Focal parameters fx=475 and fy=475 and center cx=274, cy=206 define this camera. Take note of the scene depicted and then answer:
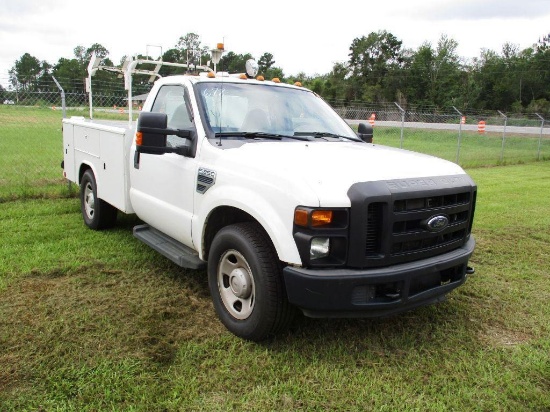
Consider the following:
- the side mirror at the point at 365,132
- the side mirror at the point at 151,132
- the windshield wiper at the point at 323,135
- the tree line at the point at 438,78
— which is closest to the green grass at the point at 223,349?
the side mirror at the point at 151,132

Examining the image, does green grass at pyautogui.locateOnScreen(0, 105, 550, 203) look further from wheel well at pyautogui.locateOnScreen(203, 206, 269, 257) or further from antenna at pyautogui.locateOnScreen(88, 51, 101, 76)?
wheel well at pyautogui.locateOnScreen(203, 206, 269, 257)

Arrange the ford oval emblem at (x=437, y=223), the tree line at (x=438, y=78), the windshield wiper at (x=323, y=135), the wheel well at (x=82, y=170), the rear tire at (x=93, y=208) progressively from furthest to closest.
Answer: the tree line at (x=438, y=78) → the wheel well at (x=82, y=170) → the rear tire at (x=93, y=208) → the windshield wiper at (x=323, y=135) → the ford oval emblem at (x=437, y=223)

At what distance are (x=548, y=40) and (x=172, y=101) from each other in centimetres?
8023

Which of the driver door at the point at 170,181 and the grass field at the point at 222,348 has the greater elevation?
the driver door at the point at 170,181

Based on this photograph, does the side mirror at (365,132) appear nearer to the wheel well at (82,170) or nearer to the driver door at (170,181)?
the driver door at (170,181)

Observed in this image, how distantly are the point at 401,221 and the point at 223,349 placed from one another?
5.07 ft

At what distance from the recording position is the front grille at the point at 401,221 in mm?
2947

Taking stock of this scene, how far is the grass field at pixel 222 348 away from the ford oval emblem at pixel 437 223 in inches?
36.6

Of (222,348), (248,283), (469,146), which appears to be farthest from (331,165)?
(469,146)

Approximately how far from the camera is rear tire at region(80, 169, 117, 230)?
6.02m

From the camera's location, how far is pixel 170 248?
4.37 meters

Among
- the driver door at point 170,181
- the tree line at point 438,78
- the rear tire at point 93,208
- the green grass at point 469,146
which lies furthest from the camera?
the tree line at point 438,78

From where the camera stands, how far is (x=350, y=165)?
10.7ft

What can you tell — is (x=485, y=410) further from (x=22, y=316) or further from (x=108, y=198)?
(x=108, y=198)
